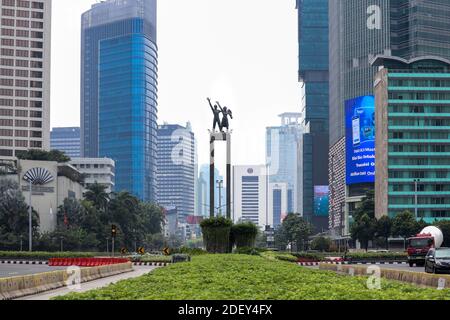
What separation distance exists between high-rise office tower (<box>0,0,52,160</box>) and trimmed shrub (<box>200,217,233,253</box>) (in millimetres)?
112737

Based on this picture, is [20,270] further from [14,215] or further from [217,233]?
[14,215]

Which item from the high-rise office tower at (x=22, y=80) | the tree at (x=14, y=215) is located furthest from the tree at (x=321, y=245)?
the high-rise office tower at (x=22, y=80)

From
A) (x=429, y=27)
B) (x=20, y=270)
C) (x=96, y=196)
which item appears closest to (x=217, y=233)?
(x=20, y=270)

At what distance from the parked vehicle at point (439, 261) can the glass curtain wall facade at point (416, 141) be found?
112 metres

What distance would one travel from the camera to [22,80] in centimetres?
17862

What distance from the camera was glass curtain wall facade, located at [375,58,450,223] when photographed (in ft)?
494

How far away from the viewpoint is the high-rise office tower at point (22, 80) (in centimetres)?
17825

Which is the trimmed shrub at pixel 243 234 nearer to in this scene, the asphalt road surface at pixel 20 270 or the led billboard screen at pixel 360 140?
the asphalt road surface at pixel 20 270

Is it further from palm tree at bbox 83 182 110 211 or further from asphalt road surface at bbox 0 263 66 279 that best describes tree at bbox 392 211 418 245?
asphalt road surface at bbox 0 263 66 279

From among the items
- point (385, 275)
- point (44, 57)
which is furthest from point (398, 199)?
point (385, 275)

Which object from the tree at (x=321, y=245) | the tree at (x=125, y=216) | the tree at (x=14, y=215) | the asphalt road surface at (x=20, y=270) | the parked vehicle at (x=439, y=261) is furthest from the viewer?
the tree at (x=321, y=245)

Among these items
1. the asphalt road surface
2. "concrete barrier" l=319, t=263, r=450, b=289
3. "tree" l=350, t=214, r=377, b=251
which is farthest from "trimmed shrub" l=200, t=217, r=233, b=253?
"tree" l=350, t=214, r=377, b=251
